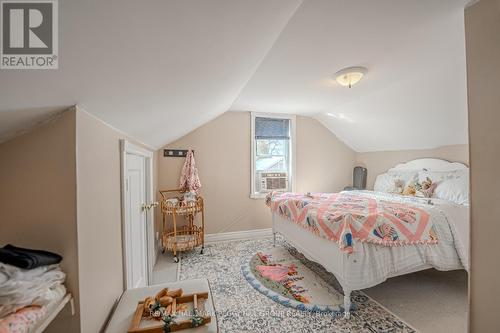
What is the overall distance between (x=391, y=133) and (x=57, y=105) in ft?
13.3

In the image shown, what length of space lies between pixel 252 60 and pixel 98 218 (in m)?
1.50

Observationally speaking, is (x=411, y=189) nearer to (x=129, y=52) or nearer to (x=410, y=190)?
(x=410, y=190)

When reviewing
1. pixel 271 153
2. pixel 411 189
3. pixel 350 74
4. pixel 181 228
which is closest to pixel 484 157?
pixel 350 74

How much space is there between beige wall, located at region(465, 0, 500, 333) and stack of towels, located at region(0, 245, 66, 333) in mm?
2017

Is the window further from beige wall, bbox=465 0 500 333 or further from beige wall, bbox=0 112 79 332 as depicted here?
beige wall, bbox=0 112 79 332

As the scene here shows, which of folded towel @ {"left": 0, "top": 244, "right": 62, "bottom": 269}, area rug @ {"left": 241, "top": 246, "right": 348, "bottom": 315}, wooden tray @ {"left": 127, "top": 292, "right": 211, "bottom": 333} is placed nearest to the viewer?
folded towel @ {"left": 0, "top": 244, "right": 62, "bottom": 269}

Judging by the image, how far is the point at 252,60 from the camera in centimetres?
171

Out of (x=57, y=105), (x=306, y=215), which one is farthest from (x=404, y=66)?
(x=57, y=105)

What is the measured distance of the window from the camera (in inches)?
156

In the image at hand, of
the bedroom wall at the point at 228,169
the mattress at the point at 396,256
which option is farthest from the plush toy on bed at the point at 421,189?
the bedroom wall at the point at 228,169

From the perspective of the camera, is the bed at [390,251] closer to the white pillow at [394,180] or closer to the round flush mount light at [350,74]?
the white pillow at [394,180]

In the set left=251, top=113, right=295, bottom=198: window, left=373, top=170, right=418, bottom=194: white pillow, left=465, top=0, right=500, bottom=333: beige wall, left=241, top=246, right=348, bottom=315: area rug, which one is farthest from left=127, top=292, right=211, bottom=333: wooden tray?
left=373, top=170, right=418, bottom=194: white pillow

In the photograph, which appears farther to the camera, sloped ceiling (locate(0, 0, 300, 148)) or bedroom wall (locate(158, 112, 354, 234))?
bedroom wall (locate(158, 112, 354, 234))

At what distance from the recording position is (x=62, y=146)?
0.82m
